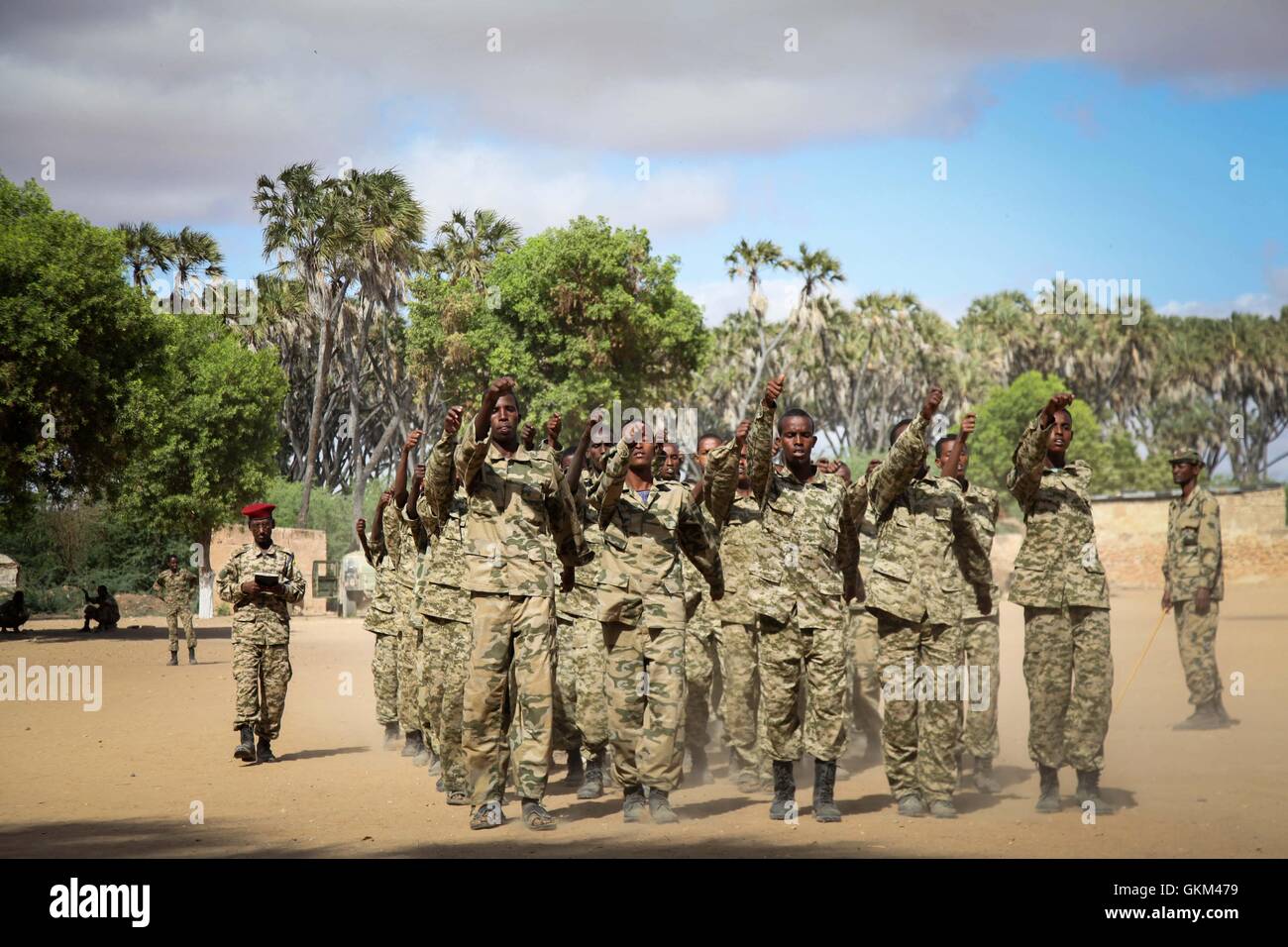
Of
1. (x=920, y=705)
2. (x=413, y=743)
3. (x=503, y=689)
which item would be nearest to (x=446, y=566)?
(x=503, y=689)

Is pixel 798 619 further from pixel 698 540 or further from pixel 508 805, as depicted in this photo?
pixel 508 805

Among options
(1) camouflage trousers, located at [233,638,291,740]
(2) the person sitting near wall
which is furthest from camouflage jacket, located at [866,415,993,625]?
(2) the person sitting near wall

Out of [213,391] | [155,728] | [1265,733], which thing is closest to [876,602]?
[1265,733]

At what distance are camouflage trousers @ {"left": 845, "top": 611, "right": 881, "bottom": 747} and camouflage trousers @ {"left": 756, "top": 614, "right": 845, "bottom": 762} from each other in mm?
2989

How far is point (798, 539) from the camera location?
8023 millimetres

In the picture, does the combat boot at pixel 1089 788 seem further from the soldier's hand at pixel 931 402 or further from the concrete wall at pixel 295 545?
the concrete wall at pixel 295 545

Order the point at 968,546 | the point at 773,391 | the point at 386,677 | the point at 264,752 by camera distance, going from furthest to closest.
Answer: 1. the point at 386,677
2. the point at 264,752
3. the point at 968,546
4. the point at 773,391

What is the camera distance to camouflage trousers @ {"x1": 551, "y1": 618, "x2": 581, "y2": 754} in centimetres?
949

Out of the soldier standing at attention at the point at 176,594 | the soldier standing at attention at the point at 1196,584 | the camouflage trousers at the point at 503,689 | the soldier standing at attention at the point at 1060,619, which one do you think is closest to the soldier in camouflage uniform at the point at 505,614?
the camouflage trousers at the point at 503,689

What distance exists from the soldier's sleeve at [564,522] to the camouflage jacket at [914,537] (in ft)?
5.82

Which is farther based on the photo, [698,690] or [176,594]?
[176,594]

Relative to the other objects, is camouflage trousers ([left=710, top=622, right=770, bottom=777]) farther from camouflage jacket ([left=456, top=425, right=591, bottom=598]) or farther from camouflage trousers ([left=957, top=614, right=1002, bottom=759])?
camouflage jacket ([left=456, top=425, right=591, bottom=598])

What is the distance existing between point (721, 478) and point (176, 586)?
54.2 ft

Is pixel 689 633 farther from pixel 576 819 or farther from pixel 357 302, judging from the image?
pixel 357 302
